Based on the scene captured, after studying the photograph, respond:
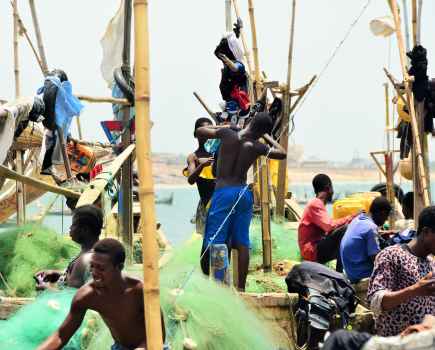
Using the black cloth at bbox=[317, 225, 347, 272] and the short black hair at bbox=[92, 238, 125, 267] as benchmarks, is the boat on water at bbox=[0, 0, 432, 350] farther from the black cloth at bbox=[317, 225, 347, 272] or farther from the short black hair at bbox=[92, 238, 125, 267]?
the black cloth at bbox=[317, 225, 347, 272]

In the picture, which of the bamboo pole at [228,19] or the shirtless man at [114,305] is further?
the bamboo pole at [228,19]

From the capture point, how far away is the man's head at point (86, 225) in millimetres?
5039

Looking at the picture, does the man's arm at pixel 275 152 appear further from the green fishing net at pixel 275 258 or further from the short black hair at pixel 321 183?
the green fishing net at pixel 275 258

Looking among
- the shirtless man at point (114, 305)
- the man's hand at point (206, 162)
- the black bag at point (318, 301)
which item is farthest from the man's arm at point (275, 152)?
the shirtless man at point (114, 305)

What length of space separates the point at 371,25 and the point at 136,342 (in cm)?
585

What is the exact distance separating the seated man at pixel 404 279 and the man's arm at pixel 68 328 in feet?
4.90

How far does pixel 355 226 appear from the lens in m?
5.78

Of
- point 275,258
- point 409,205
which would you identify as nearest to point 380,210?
point 409,205

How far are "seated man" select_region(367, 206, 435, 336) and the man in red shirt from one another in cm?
234

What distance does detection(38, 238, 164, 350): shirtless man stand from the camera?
3848 millimetres

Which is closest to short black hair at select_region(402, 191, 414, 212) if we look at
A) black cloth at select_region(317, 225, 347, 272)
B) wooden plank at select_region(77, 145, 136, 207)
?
black cloth at select_region(317, 225, 347, 272)

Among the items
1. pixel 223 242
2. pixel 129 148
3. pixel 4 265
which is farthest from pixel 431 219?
pixel 4 265

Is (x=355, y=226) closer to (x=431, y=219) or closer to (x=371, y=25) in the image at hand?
(x=431, y=219)

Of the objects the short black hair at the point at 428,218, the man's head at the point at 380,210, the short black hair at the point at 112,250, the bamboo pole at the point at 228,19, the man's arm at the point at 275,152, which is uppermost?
the bamboo pole at the point at 228,19
